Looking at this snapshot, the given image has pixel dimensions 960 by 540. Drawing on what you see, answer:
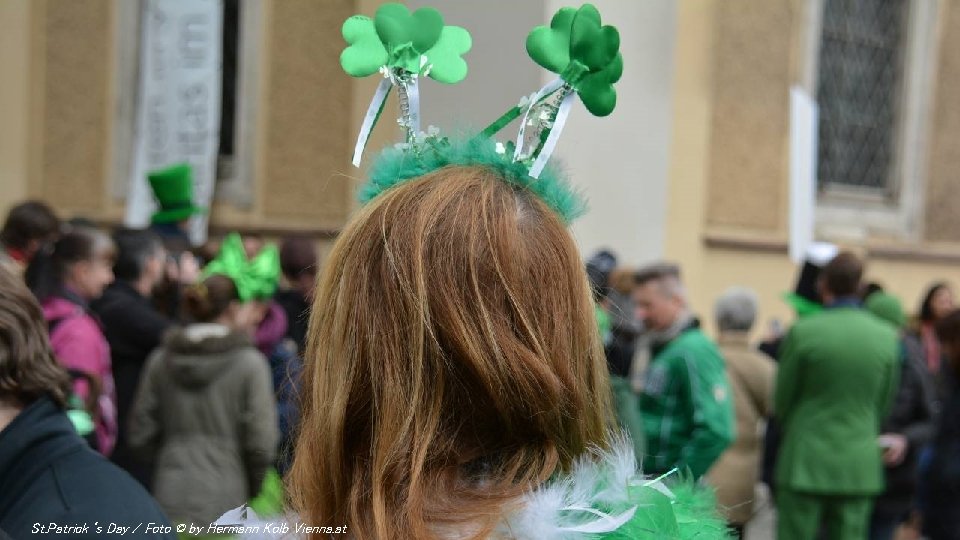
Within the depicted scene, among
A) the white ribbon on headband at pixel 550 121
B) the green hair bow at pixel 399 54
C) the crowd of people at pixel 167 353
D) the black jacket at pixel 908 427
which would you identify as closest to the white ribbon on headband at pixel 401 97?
the green hair bow at pixel 399 54

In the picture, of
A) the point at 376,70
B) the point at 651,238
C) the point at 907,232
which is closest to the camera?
the point at 376,70

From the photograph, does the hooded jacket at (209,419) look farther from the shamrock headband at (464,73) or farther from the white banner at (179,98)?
the white banner at (179,98)

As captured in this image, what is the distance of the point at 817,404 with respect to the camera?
4.96 m

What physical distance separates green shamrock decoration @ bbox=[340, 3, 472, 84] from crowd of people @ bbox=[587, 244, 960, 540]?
2878mm

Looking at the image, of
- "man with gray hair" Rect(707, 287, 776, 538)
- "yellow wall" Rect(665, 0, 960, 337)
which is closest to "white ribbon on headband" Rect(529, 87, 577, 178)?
"man with gray hair" Rect(707, 287, 776, 538)

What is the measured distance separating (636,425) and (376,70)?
2.78 meters

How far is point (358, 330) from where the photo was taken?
123 centimetres

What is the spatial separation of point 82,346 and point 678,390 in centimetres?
201

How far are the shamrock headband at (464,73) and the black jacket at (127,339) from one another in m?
3.15

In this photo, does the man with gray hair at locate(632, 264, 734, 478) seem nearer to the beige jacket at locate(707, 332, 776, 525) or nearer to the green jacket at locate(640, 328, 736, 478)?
the green jacket at locate(640, 328, 736, 478)

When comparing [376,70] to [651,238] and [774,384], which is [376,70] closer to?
[774,384]

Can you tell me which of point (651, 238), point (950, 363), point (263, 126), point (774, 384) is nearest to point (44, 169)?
point (263, 126)

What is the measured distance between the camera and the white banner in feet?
26.1

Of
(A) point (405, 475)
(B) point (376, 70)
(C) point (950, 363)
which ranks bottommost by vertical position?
(C) point (950, 363)
